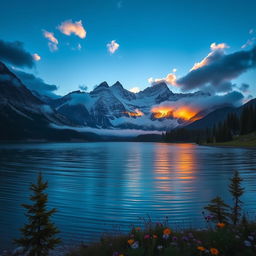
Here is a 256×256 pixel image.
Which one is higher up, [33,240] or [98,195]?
[33,240]

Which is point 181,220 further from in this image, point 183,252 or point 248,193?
point 248,193

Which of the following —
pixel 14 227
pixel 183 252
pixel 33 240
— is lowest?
pixel 14 227

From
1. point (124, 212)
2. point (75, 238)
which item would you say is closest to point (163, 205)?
point (124, 212)

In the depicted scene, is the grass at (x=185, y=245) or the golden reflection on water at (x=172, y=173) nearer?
the grass at (x=185, y=245)

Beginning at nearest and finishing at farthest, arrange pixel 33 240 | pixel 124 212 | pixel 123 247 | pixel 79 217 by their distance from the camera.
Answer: pixel 123 247, pixel 33 240, pixel 79 217, pixel 124 212

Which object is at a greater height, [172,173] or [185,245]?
[185,245]

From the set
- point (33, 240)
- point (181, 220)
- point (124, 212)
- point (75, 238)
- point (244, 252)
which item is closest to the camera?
point (244, 252)

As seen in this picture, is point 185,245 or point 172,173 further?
point 172,173

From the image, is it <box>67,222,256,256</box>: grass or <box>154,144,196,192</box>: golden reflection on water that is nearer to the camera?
<box>67,222,256,256</box>: grass

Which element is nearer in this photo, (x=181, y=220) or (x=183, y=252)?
(x=183, y=252)

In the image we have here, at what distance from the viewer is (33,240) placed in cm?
957

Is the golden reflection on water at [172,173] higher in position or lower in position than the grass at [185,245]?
lower

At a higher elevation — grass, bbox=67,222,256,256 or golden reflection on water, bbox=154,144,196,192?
grass, bbox=67,222,256,256

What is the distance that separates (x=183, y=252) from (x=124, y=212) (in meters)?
13.5
